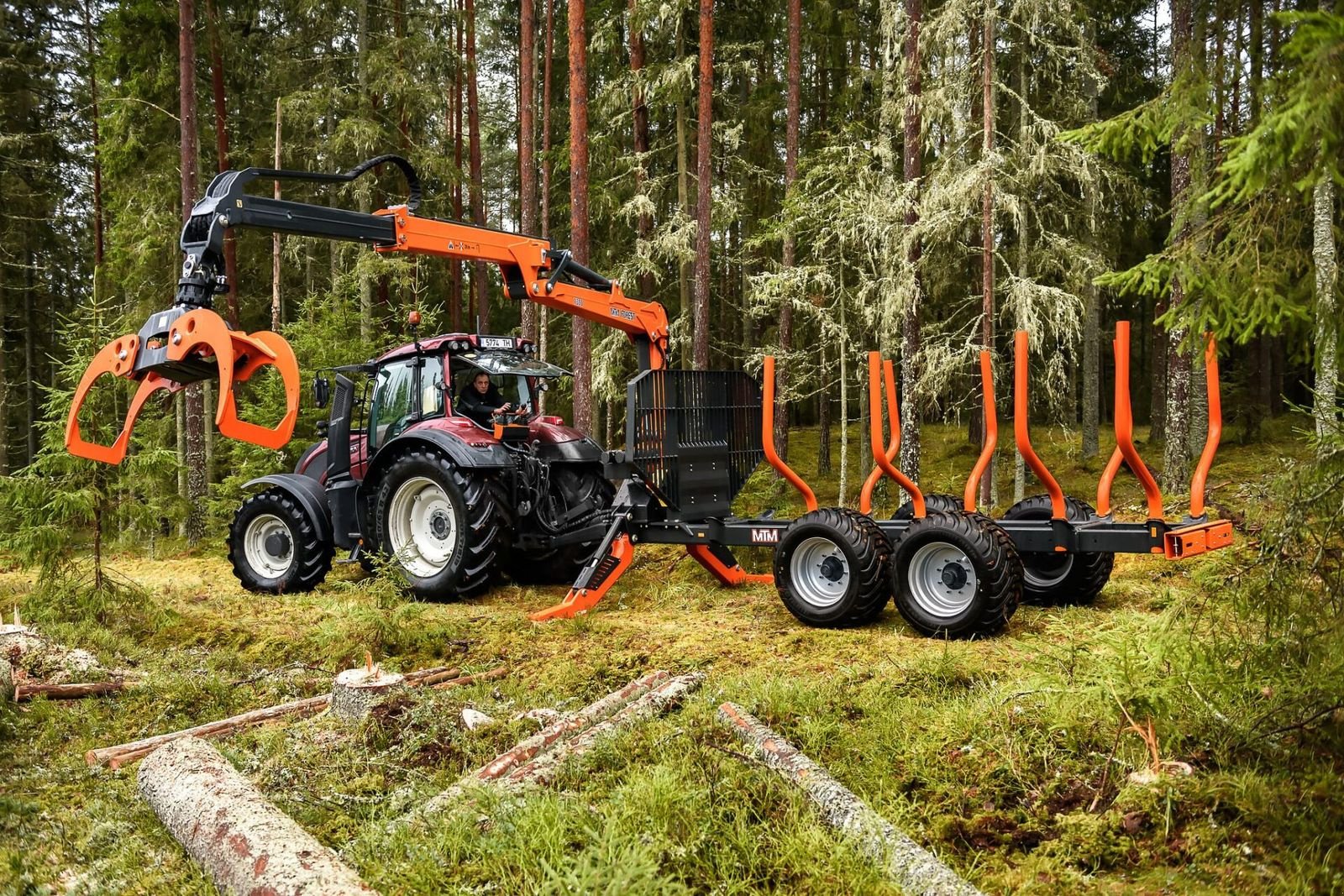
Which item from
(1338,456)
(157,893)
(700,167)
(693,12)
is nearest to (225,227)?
(157,893)

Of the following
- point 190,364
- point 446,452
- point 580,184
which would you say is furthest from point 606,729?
point 580,184

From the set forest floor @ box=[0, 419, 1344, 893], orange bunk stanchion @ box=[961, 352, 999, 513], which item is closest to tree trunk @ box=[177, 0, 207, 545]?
forest floor @ box=[0, 419, 1344, 893]

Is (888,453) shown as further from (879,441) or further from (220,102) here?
(220,102)

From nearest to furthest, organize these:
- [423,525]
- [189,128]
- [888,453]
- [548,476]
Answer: [888,453]
[548,476]
[423,525]
[189,128]

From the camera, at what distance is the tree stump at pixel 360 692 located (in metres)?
4.72

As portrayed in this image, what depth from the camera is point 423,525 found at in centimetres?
852

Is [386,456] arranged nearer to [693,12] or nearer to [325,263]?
[693,12]

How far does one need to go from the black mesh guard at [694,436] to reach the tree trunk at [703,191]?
4.44 metres

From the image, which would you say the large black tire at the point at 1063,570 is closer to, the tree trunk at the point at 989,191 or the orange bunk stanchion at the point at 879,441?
the orange bunk stanchion at the point at 879,441

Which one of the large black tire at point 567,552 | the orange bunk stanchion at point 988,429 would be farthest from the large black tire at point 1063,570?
the large black tire at point 567,552

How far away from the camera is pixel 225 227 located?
22.2ft

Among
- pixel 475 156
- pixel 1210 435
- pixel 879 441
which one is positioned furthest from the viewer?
pixel 475 156

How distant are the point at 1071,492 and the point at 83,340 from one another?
13.5 m

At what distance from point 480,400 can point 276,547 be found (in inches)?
101
